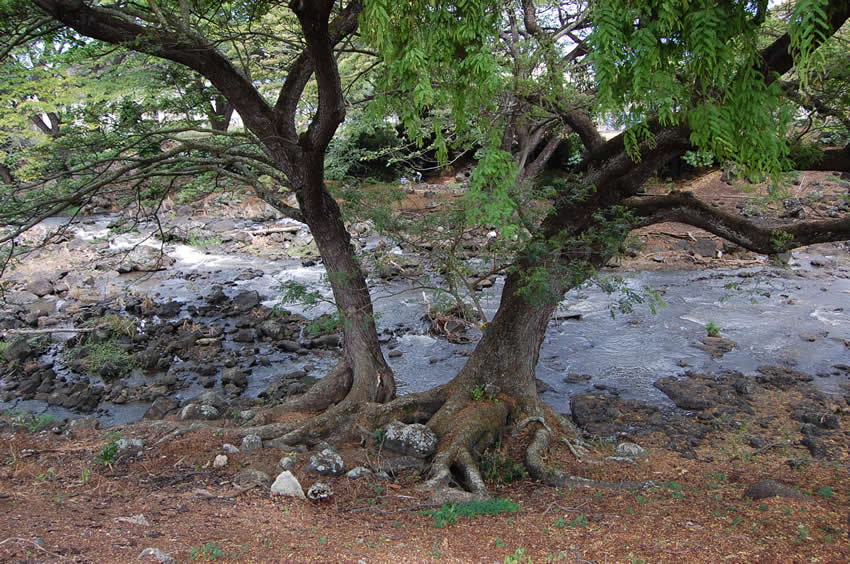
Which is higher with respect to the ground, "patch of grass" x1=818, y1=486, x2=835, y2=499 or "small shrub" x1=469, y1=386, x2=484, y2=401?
"small shrub" x1=469, y1=386, x2=484, y2=401

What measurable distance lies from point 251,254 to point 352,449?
16290 millimetres

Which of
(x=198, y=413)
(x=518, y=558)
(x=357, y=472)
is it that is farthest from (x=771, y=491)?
(x=198, y=413)

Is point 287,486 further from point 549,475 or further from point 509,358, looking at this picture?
point 509,358

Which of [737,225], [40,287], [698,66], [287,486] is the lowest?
[287,486]

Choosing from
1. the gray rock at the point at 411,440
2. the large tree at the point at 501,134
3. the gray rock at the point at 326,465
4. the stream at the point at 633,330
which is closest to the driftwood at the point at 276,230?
the stream at the point at 633,330

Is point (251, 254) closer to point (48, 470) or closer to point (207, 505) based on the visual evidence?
point (48, 470)

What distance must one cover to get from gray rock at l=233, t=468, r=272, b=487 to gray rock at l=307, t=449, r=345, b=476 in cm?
52

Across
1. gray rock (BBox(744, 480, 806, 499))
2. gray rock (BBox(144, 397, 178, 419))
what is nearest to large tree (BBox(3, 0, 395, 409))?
gray rock (BBox(144, 397, 178, 419))

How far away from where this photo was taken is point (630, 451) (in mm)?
7789

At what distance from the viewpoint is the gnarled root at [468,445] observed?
6664 mm

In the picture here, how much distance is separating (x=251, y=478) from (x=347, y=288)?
292cm

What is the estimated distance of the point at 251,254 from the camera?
22.6m

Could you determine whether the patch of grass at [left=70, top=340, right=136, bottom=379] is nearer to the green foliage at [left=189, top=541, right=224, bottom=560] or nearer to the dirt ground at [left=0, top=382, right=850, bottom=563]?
the dirt ground at [left=0, top=382, right=850, bottom=563]

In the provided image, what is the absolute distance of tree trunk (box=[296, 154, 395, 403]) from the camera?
790 cm
